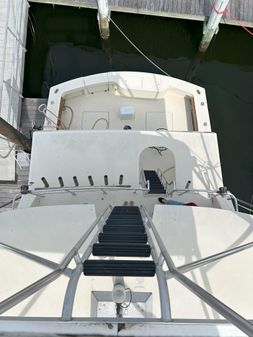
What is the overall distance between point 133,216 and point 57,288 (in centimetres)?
96

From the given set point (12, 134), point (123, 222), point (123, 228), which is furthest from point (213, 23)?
point (123, 228)

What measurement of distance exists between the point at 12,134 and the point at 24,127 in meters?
3.39

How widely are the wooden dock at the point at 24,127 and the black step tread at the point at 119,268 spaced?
5828mm

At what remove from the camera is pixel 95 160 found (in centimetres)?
485

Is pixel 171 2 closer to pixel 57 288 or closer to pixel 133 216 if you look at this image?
pixel 133 216

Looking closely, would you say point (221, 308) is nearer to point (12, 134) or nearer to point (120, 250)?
point (120, 250)

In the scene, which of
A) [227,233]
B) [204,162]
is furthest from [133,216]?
[204,162]

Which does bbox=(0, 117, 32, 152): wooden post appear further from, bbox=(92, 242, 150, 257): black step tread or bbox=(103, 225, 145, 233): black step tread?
bbox=(92, 242, 150, 257): black step tread

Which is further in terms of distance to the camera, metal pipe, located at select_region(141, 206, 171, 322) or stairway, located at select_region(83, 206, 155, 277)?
stairway, located at select_region(83, 206, 155, 277)

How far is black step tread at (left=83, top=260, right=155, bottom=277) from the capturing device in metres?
1.79

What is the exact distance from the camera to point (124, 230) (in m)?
2.67

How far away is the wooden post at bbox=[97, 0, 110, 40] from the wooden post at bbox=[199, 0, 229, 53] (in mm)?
2613

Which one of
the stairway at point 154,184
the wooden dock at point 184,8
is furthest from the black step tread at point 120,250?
the wooden dock at point 184,8

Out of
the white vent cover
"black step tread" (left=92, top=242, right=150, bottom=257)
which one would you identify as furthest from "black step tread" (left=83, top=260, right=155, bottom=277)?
the white vent cover
